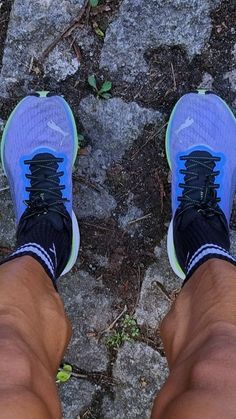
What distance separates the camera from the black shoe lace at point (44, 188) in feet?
6.68

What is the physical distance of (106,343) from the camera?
2.10m

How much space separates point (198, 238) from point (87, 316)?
493mm

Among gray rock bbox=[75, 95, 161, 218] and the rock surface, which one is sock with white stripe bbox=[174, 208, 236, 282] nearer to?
the rock surface

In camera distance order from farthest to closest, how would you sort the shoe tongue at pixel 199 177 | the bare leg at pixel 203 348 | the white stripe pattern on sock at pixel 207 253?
the shoe tongue at pixel 199 177 < the white stripe pattern on sock at pixel 207 253 < the bare leg at pixel 203 348

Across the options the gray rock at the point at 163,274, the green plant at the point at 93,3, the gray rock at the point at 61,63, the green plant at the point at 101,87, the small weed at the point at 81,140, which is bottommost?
the gray rock at the point at 163,274

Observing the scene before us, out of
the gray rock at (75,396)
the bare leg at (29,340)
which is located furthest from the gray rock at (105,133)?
the gray rock at (75,396)

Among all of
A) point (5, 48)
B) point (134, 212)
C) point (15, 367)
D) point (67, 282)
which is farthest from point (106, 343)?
point (5, 48)

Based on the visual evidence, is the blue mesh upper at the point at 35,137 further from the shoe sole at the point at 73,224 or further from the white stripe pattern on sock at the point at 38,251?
the white stripe pattern on sock at the point at 38,251

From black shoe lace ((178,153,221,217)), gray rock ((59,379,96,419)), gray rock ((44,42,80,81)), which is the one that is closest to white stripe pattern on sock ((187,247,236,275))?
black shoe lace ((178,153,221,217))

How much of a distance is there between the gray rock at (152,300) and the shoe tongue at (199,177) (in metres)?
0.28

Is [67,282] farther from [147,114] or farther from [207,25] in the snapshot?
[207,25]

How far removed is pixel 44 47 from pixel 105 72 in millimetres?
226

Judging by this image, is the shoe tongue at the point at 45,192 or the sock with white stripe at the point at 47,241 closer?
the sock with white stripe at the point at 47,241

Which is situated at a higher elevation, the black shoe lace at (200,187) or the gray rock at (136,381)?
the black shoe lace at (200,187)
